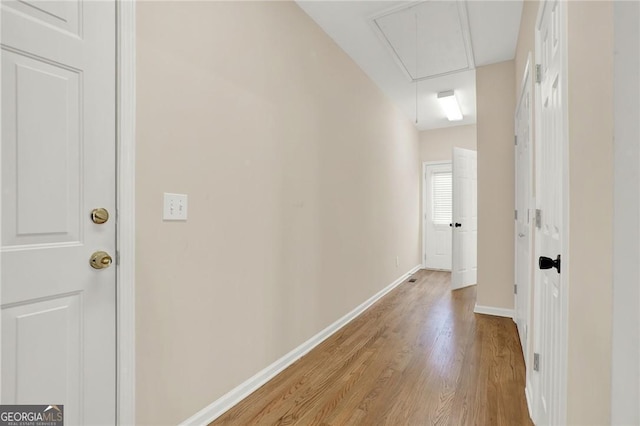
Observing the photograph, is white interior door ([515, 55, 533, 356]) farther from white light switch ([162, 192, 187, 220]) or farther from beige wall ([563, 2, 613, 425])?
white light switch ([162, 192, 187, 220])

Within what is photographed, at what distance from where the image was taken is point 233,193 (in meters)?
1.82

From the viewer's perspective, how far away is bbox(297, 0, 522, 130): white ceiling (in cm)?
249

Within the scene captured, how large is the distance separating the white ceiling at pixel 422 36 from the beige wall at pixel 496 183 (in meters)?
0.27

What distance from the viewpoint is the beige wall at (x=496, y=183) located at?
3.34m

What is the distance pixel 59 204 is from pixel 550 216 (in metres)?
2.01

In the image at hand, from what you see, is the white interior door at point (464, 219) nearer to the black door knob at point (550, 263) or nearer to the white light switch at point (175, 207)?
the black door knob at point (550, 263)

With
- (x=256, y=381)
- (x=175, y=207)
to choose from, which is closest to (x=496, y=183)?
(x=256, y=381)

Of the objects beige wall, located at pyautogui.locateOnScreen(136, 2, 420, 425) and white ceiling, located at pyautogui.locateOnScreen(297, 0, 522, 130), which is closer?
beige wall, located at pyautogui.locateOnScreen(136, 2, 420, 425)

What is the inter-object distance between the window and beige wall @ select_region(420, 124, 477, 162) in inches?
14.7

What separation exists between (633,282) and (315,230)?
2.37 metres

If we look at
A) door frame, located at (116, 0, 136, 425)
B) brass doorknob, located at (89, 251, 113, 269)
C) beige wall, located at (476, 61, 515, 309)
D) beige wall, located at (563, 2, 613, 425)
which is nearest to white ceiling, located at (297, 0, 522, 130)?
beige wall, located at (476, 61, 515, 309)

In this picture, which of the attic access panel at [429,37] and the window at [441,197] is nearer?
the attic access panel at [429,37]

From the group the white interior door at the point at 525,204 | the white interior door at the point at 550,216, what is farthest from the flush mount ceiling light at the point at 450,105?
the white interior door at the point at 550,216

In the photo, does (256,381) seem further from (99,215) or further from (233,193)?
(99,215)
